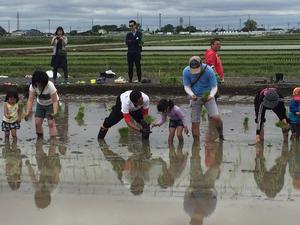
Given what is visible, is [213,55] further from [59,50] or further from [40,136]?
[59,50]

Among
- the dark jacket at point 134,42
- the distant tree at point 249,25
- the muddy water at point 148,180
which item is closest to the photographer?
the muddy water at point 148,180

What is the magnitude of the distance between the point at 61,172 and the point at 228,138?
3305 millimetres

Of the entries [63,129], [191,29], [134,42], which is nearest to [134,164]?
[63,129]

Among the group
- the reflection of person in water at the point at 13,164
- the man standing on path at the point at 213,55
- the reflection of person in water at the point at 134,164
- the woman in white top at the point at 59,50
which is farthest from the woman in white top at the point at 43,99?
the woman in white top at the point at 59,50

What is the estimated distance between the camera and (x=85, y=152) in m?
8.59

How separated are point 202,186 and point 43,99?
401 cm

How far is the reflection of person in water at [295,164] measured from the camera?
6738 mm

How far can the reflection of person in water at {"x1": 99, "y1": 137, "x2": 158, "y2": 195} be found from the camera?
22.5 ft

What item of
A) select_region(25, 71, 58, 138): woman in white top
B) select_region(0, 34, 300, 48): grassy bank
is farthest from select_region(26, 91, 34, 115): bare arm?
select_region(0, 34, 300, 48): grassy bank

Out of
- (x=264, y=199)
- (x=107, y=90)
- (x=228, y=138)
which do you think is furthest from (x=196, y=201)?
(x=107, y=90)

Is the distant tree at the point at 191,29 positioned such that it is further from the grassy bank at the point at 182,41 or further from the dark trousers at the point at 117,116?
the dark trousers at the point at 117,116

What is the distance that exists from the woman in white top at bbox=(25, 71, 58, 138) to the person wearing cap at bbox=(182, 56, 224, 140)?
2.13 m

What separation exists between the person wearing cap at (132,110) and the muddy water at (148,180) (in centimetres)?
24

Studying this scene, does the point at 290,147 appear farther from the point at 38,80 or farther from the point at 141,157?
the point at 38,80
